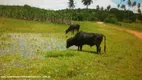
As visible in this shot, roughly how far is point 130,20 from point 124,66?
118827 mm

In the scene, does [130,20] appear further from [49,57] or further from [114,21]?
[49,57]

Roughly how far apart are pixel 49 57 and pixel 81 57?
2836 millimetres

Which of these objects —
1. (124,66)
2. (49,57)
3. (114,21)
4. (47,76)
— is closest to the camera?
(47,76)

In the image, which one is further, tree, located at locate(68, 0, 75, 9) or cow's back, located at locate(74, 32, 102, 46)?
tree, located at locate(68, 0, 75, 9)

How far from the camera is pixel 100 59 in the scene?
917 inches

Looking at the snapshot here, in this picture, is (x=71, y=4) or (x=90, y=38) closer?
(x=90, y=38)

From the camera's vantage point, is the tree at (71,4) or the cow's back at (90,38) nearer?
the cow's back at (90,38)

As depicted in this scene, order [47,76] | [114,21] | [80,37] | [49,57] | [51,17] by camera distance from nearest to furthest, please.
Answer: [47,76], [49,57], [80,37], [51,17], [114,21]

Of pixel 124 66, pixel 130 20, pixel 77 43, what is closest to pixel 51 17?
pixel 130 20

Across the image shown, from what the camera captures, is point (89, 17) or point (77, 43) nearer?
point (77, 43)

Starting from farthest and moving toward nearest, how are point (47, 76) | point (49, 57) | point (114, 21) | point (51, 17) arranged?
point (114, 21)
point (51, 17)
point (49, 57)
point (47, 76)

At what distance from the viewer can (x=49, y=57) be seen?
22.5m

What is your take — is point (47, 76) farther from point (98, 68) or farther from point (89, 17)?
point (89, 17)


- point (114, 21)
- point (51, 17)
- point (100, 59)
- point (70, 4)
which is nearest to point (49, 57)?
point (100, 59)
